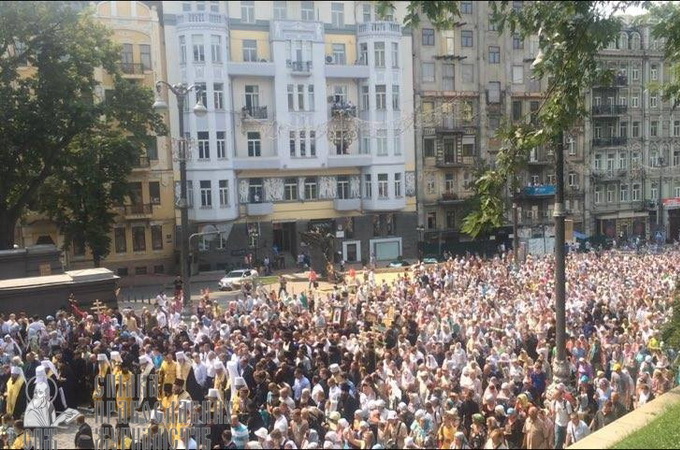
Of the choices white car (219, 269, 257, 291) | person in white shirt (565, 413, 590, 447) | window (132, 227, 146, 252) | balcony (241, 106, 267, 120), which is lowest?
white car (219, 269, 257, 291)

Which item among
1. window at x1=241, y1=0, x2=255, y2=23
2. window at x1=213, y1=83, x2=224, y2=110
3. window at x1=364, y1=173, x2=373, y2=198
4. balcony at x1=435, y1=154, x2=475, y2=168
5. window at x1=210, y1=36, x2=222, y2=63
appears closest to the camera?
window at x1=210, y1=36, x2=222, y2=63

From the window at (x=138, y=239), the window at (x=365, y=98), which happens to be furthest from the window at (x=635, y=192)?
the window at (x=138, y=239)

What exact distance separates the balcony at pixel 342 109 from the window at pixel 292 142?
10.6ft

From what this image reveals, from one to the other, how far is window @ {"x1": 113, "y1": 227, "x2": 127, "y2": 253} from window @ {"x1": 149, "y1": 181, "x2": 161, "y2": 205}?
2.67 m

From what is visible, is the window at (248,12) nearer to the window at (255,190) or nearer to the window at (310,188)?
the window at (255,190)

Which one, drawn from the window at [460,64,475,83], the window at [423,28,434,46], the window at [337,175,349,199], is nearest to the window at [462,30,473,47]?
the window at [460,64,475,83]

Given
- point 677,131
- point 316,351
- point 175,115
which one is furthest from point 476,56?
point 316,351

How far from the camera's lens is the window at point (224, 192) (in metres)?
41.8

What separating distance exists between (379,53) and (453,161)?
9905 mm

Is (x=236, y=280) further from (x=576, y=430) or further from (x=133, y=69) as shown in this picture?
(x=576, y=430)

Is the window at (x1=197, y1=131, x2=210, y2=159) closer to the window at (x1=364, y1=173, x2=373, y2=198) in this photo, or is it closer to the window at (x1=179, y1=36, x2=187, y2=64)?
the window at (x1=179, y1=36, x2=187, y2=64)

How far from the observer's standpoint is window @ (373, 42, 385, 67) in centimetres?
4528

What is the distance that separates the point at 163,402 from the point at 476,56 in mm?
43680

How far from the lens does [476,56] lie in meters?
49.9
